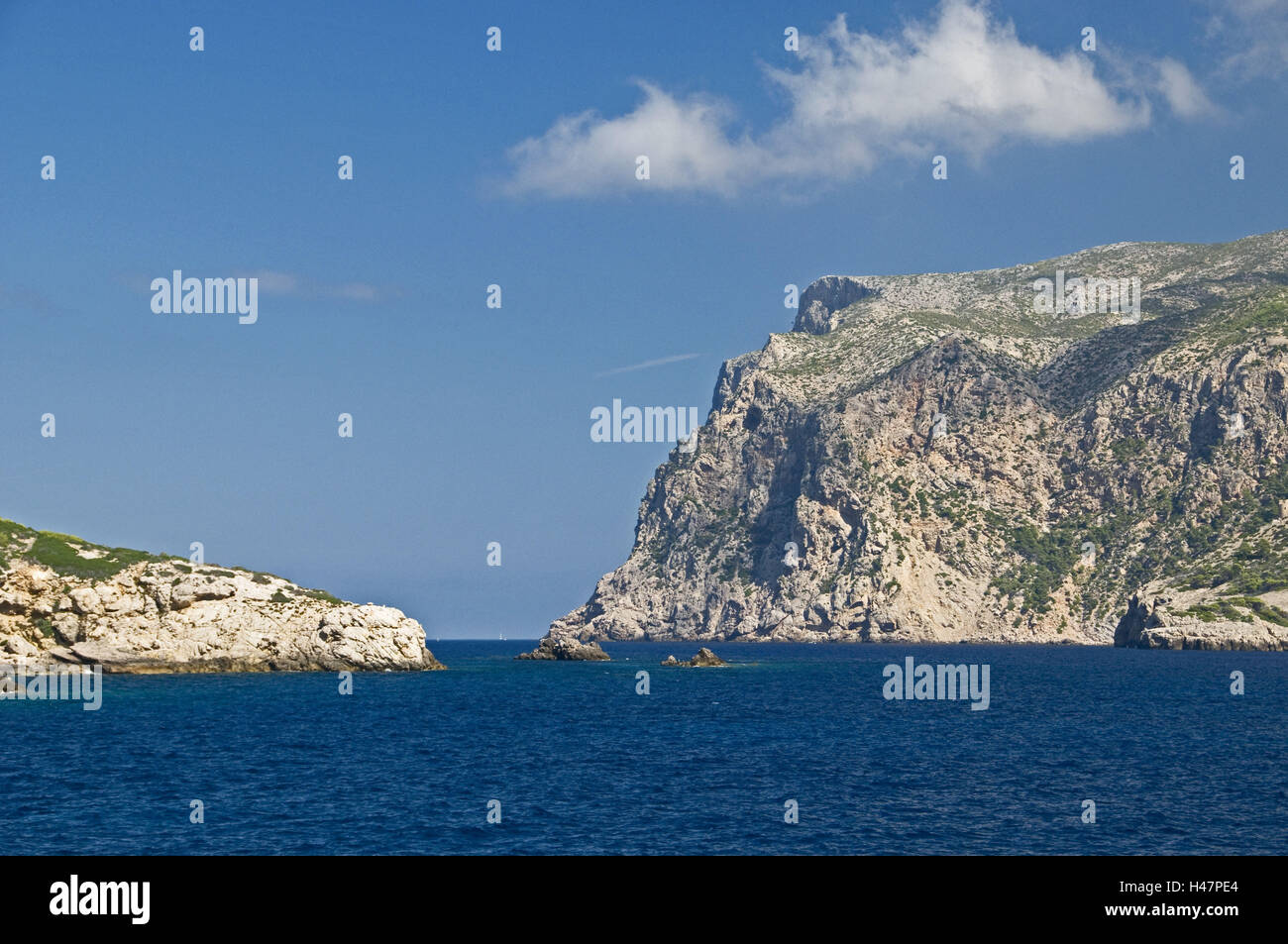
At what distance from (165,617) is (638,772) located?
84.6 metres

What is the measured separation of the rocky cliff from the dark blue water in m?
14.4

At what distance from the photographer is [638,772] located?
60750 mm

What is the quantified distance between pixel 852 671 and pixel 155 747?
110 metres

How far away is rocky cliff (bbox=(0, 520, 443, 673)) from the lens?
118188mm

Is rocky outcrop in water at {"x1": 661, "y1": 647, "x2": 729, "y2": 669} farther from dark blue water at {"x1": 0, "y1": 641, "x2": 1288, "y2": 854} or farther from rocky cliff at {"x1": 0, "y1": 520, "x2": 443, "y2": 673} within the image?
dark blue water at {"x1": 0, "y1": 641, "x2": 1288, "y2": 854}

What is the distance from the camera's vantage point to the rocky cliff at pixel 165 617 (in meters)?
118

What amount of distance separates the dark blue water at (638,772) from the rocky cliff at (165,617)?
14.4 m
